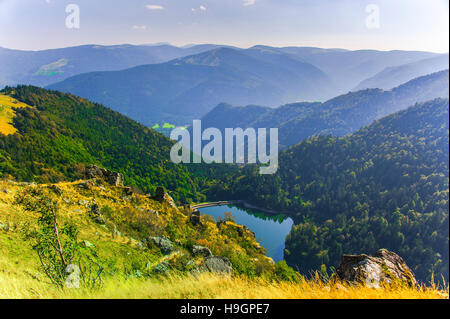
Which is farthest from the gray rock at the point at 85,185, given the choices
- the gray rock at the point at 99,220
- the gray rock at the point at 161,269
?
the gray rock at the point at 161,269

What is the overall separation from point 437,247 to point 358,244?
830 inches

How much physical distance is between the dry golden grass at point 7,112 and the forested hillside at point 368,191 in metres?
62.5

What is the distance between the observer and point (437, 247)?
65.2 metres

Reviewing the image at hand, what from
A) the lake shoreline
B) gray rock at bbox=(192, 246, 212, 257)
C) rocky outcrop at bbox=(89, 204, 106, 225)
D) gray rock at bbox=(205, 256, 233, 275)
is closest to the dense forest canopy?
the lake shoreline

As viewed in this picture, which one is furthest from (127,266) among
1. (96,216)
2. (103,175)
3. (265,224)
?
(265,224)

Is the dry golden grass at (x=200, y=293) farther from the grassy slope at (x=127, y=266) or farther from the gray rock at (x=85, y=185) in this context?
the gray rock at (x=85, y=185)

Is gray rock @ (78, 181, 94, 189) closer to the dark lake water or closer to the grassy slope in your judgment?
the grassy slope

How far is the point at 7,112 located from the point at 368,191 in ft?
370

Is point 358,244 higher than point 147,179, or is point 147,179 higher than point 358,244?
point 147,179

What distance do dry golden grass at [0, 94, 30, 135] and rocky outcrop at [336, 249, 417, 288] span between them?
73.9 metres

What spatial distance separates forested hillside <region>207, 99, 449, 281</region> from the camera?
63.8m

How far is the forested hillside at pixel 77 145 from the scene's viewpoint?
5403cm
